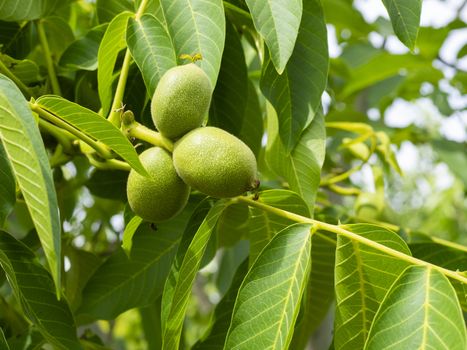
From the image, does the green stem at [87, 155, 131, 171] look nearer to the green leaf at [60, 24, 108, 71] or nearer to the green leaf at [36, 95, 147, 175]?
the green leaf at [36, 95, 147, 175]

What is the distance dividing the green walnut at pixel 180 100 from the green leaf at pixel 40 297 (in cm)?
34

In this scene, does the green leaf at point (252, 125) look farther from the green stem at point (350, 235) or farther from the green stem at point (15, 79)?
the green stem at point (15, 79)

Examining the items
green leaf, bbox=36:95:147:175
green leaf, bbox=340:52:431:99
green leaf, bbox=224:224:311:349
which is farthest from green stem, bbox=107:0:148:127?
green leaf, bbox=340:52:431:99

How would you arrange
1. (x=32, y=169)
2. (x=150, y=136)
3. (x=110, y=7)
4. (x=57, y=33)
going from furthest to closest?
(x=57, y=33) < (x=110, y=7) < (x=150, y=136) < (x=32, y=169)

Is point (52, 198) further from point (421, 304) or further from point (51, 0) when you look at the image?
point (51, 0)

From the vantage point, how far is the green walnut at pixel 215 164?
1.14 meters

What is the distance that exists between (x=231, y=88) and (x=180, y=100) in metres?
0.35

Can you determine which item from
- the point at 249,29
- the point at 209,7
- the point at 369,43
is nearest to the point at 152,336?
the point at 249,29

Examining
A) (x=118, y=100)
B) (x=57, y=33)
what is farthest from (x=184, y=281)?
(x=57, y=33)

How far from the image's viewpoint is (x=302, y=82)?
141 centimetres

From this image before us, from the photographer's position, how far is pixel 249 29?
161cm

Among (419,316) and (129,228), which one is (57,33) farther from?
(419,316)

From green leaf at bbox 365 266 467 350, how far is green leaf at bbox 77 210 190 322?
65 centimetres

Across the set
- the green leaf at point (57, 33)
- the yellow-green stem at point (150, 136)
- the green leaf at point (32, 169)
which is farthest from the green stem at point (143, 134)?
the green leaf at point (57, 33)
